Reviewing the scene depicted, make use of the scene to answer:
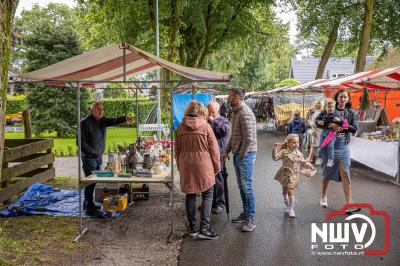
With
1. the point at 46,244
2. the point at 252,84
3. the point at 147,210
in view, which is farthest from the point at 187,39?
the point at 252,84

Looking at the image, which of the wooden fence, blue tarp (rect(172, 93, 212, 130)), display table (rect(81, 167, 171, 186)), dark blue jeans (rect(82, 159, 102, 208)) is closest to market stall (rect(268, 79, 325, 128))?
blue tarp (rect(172, 93, 212, 130))

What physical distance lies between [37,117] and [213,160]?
63.8ft

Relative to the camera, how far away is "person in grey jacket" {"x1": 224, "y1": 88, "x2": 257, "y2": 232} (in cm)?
588

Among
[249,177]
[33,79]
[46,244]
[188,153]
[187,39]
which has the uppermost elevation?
[187,39]

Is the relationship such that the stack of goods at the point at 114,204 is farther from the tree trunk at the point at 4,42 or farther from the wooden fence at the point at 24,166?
the tree trunk at the point at 4,42

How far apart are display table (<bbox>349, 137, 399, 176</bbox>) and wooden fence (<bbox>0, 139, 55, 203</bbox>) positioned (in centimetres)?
818

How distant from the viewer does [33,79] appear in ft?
19.1

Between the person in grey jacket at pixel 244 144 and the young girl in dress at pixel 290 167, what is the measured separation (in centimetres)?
88

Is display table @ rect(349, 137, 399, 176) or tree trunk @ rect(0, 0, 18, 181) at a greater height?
tree trunk @ rect(0, 0, 18, 181)

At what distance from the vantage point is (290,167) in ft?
22.0

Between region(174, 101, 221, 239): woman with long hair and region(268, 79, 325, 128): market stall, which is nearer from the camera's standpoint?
region(174, 101, 221, 239): woman with long hair

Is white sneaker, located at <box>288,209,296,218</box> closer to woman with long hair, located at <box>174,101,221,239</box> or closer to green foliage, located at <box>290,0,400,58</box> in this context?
woman with long hair, located at <box>174,101,221,239</box>

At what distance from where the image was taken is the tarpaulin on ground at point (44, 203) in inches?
283

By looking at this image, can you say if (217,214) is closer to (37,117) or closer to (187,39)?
(37,117)
